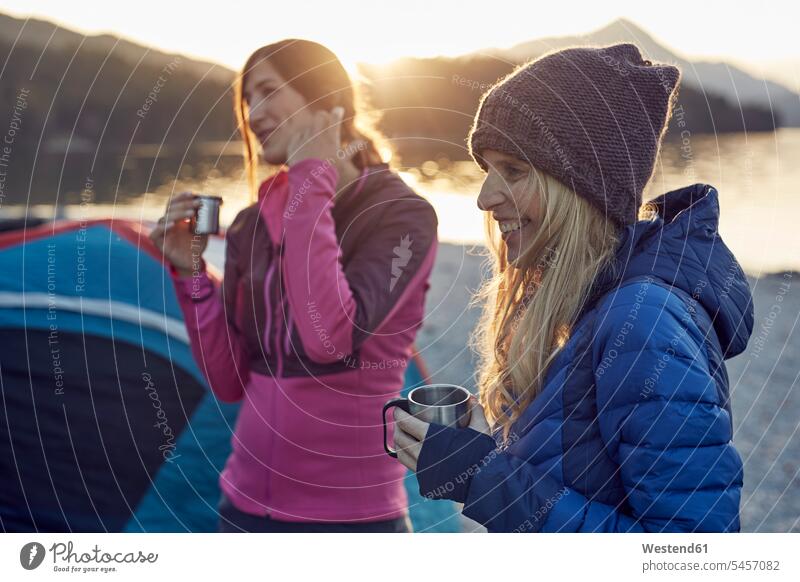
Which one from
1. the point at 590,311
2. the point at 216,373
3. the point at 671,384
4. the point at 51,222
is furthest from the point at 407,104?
the point at 51,222

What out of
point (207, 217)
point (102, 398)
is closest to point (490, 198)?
point (207, 217)

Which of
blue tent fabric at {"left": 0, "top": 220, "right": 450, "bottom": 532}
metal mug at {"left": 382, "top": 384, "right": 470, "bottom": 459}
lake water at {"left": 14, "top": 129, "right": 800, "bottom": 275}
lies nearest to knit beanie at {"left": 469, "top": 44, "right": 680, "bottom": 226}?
metal mug at {"left": 382, "top": 384, "right": 470, "bottom": 459}

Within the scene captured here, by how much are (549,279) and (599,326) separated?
0.14 meters

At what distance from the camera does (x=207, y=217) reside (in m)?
1.30

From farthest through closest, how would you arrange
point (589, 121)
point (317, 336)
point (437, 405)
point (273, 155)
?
point (273, 155), point (317, 336), point (437, 405), point (589, 121)

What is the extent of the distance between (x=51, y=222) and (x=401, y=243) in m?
1.36

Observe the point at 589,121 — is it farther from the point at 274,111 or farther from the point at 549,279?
the point at 274,111

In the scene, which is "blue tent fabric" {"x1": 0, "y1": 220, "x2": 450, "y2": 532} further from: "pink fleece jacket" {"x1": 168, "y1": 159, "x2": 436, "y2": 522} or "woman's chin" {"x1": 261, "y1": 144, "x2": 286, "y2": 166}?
"woman's chin" {"x1": 261, "y1": 144, "x2": 286, "y2": 166}

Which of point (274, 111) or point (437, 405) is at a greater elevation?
point (274, 111)

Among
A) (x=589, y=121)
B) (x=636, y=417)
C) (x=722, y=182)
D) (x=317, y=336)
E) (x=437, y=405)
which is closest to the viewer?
(x=636, y=417)

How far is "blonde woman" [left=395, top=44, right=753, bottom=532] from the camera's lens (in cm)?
74

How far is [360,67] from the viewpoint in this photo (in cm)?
136

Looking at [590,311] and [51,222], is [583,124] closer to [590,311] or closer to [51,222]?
[590,311]

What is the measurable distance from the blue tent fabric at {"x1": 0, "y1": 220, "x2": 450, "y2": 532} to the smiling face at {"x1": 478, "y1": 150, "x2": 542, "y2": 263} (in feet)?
3.27
